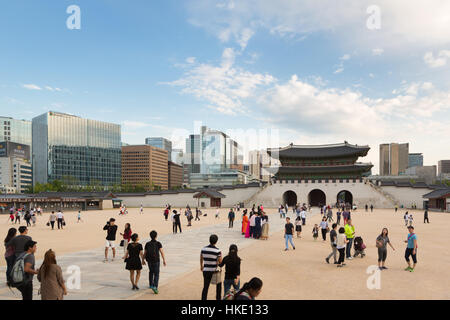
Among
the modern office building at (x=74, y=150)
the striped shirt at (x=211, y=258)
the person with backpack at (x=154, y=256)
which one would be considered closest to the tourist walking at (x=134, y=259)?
the person with backpack at (x=154, y=256)

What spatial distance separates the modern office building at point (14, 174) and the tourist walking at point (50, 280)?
152 meters

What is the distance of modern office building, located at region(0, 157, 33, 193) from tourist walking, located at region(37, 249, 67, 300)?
151791 millimetres

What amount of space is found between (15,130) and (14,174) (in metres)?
43.8

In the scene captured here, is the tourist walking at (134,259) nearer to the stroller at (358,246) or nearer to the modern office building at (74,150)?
the stroller at (358,246)

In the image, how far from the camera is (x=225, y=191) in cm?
6800

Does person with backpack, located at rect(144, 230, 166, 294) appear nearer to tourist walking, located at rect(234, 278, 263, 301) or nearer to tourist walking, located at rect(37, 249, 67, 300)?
tourist walking, located at rect(37, 249, 67, 300)

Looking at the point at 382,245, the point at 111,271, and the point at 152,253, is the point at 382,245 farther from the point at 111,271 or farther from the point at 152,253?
the point at 111,271

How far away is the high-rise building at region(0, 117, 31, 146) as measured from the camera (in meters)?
162

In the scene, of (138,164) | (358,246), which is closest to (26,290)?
(358,246)

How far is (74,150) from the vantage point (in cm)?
13862

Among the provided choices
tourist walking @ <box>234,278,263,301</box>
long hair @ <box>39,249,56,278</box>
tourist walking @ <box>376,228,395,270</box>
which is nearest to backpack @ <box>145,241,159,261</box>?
long hair @ <box>39,249,56,278</box>

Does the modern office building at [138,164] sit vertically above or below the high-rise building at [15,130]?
below

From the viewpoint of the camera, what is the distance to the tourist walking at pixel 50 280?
5876mm
